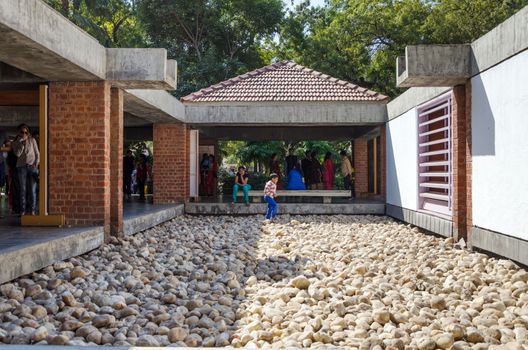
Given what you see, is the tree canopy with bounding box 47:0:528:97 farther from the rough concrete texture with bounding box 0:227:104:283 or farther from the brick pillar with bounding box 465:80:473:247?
the rough concrete texture with bounding box 0:227:104:283

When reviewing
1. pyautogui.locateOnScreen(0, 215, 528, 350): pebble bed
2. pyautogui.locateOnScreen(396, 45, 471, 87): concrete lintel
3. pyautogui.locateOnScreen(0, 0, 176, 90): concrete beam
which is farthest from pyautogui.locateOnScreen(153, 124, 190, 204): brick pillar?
pyautogui.locateOnScreen(396, 45, 471, 87): concrete lintel

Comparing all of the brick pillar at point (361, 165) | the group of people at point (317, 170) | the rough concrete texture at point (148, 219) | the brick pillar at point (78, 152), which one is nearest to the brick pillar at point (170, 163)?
the rough concrete texture at point (148, 219)

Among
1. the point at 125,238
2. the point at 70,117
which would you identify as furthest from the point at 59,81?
the point at 125,238

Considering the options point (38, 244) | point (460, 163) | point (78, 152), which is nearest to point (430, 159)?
point (460, 163)

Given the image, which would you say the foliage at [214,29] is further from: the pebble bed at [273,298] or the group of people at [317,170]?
the pebble bed at [273,298]

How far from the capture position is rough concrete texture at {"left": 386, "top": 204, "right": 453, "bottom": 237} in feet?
31.0

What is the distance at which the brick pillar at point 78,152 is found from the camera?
8820 mm

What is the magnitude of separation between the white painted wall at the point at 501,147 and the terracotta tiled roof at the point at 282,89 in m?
7.15

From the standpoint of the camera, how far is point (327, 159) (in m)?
18.3

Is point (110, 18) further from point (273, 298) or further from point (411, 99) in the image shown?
point (273, 298)

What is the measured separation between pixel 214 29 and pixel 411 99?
20383 mm

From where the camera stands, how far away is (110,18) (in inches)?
1188

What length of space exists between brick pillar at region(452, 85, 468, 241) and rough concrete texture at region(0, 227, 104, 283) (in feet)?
18.0

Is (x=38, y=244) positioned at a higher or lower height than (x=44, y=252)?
Answer: higher
